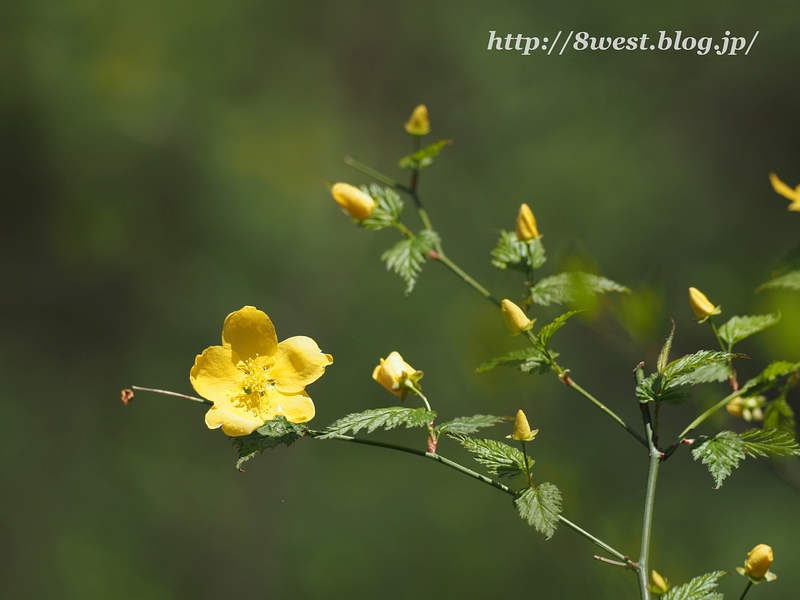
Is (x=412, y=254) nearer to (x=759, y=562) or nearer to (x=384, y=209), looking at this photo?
(x=384, y=209)

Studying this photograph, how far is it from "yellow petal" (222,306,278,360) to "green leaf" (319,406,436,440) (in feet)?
0.34

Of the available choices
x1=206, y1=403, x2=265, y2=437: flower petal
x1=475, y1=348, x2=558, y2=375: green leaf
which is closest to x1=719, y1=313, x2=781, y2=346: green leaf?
x1=475, y1=348, x2=558, y2=375: green leaf

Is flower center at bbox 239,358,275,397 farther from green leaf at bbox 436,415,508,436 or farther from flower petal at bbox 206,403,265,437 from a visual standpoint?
green leaf at bbox 436,415,508,436

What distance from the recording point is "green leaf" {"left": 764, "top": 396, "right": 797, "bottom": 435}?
49 cm

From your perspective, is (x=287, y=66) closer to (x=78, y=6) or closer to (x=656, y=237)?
(x=78, y=6)

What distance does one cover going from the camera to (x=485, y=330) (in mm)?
1526

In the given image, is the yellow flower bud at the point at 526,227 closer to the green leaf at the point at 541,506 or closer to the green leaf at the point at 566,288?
the green leaf at the point at 566,288

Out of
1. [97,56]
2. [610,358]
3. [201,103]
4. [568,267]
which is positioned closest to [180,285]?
[201,103]

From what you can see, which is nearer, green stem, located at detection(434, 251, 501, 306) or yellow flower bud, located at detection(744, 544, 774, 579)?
yellow flower bud, located at detection(744, 544, 774, 579)

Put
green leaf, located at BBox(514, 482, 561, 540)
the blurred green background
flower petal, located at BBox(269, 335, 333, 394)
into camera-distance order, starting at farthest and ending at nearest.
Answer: the blurred green background < flower petal, located at BBox(269, 335, 333, 394) < green leaf, located at BBox(514, 482, 561, 540)

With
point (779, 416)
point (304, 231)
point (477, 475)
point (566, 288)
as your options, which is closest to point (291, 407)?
point (477, 475)

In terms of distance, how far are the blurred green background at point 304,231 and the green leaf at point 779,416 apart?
109cm

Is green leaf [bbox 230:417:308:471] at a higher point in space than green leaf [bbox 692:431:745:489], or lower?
lower

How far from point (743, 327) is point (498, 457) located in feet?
0.68
